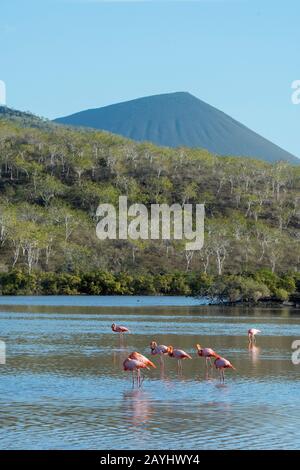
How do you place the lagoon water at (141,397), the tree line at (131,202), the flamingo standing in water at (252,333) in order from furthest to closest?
the tree line at (131,202)
the flamingo standing in water at (252,333)
the lagoon water at (141,397)

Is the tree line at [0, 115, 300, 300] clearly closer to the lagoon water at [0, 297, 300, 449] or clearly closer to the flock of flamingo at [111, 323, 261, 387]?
the lagoon water at [0, 297, 300, 449]

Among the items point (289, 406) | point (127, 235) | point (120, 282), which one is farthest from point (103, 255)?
point (289, 406)

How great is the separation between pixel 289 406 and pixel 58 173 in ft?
512

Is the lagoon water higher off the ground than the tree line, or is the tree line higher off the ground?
the tree line

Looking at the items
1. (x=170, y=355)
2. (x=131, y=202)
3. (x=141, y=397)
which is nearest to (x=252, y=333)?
(x=170, y=355)

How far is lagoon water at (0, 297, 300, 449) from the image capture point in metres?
19.2

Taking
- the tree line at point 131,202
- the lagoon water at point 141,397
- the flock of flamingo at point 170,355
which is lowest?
the lagoon water at point 141,397

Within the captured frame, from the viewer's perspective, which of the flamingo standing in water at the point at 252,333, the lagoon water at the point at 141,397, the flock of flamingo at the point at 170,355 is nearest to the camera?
the lagoon water at the point at 141,397

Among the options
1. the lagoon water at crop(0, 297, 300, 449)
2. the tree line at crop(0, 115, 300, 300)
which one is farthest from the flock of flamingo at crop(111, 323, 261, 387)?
the tree line at crop(0, 115, 300, 300)

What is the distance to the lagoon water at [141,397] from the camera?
19250mm

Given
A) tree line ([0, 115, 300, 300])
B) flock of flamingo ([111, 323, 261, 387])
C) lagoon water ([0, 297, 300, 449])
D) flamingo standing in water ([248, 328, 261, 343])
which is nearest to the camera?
lagoon water ([0, 297, 300, 449])

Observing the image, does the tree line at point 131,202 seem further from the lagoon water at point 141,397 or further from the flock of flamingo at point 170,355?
the flock of flamingo at point 170,355

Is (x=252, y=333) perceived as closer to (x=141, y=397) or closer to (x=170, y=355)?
(x=170, y=355)

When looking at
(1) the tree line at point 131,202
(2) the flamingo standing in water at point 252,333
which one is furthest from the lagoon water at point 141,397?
(1) the tree line at point 131,202
